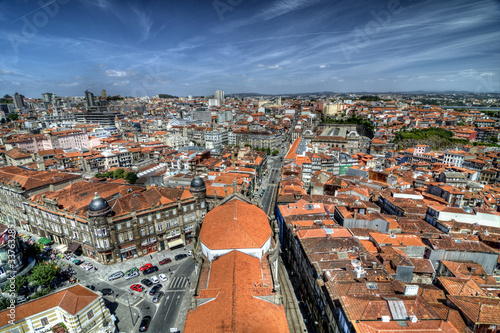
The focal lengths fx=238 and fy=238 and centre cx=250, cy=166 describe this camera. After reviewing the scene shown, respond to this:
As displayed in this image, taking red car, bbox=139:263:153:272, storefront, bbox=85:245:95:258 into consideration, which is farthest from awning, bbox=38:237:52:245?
red car, bbox=139:263:153:272

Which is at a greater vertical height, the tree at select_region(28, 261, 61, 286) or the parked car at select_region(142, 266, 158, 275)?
the tree at select_region(28, 261, 61, 286)

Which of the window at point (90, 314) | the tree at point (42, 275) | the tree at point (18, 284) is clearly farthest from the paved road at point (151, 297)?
the tree at point (18, 284)

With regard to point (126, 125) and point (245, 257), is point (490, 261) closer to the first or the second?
point (245, 257)

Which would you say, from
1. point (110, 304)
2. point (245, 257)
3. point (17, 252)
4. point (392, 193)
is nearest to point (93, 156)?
point (17, 252)

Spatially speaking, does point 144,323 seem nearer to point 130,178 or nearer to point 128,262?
point 128,262

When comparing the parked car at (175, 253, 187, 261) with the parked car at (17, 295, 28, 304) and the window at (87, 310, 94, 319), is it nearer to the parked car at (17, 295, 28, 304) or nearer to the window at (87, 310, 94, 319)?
the window at (87, 310, 94, 319)
